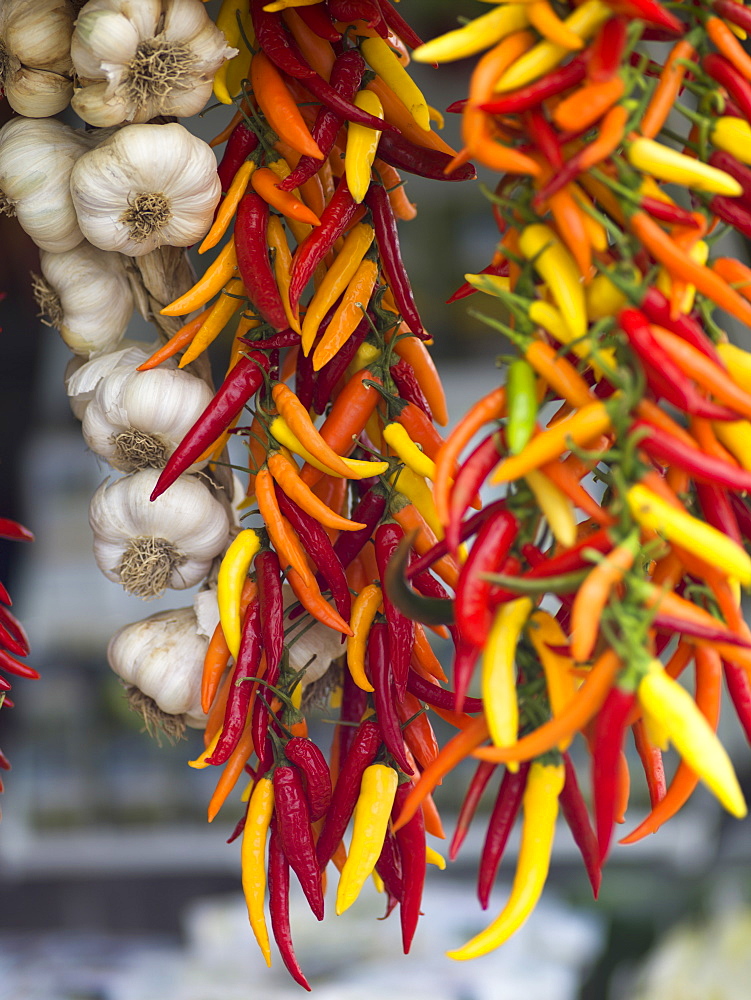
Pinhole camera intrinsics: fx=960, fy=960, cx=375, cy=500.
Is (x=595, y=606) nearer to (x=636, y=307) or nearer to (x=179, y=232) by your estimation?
(x=636, y=307)

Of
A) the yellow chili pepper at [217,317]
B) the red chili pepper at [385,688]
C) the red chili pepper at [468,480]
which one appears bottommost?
the red chili pepper at [385,688]

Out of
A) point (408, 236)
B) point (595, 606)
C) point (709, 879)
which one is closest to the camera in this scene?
point (595, 606)

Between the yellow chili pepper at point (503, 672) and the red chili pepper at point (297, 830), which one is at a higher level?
the yellow chili pepper at point (503, 672)

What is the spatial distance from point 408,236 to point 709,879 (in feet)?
6.68

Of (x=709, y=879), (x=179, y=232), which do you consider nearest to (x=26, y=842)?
(x=709, y=879)

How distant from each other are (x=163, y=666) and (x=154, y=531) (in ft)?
0.58

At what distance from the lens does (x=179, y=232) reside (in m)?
1.17

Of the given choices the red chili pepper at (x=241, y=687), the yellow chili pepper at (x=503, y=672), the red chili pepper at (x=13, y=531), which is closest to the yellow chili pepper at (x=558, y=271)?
the yellow chili pepper at (x=503, y=672)

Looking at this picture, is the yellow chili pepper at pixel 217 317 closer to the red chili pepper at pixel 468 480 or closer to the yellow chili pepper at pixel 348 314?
the yellow chili pepper at pixel 348 314

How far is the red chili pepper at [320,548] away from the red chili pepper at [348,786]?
0.48ft

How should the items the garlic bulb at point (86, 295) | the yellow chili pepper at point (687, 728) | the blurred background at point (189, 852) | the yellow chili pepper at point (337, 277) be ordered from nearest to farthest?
the yellow chili pepper at point (687, 728) < the yellow chili pepper at point (337, 277) < the garlic bulb at point (86, 295) < the blurred background at point (189, 852)

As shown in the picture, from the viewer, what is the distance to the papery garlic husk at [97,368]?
1.27m

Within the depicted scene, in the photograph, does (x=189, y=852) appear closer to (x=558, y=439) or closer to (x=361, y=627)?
(x=361, y=627)

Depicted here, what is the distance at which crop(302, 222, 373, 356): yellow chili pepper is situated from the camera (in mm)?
1150
